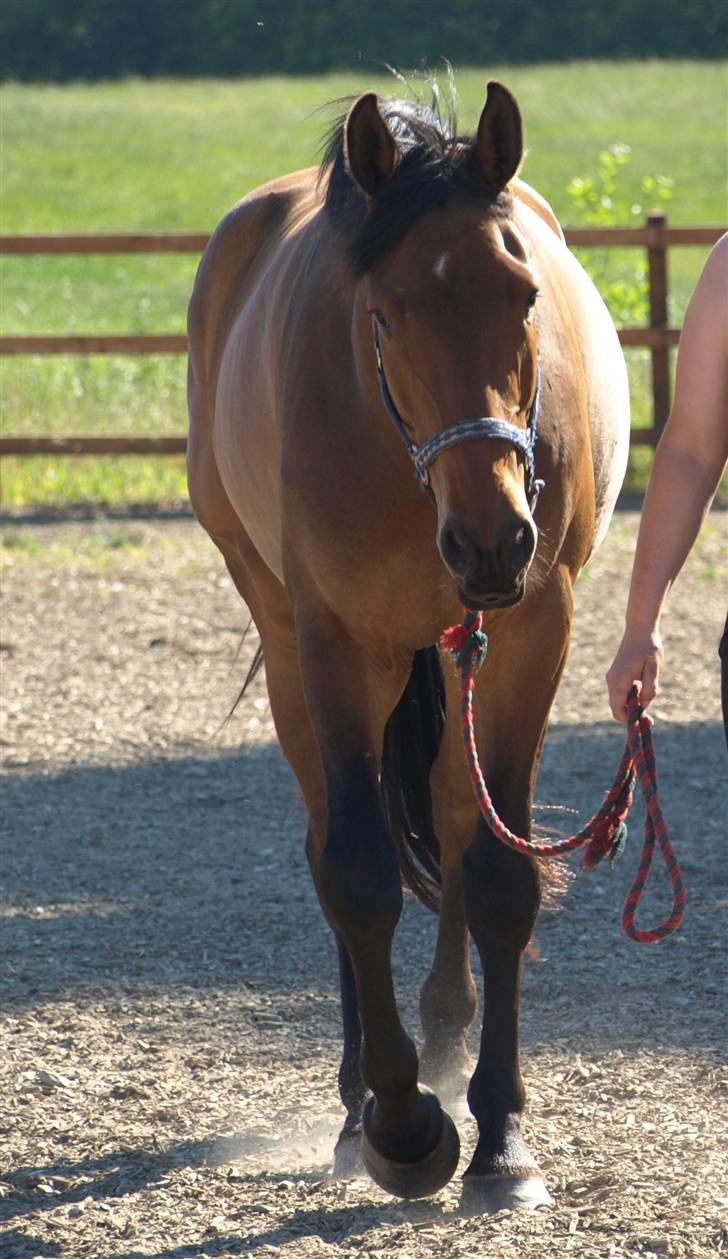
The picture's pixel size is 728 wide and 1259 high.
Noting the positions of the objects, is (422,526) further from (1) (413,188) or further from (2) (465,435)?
(1) (413,188)

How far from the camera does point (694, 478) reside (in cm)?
260

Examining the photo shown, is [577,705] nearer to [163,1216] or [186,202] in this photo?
[163,1216]

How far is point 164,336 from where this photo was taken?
10.1 m

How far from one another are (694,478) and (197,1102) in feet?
5.51

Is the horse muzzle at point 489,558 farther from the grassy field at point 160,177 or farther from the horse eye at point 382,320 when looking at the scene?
the grassy field at point 160,177

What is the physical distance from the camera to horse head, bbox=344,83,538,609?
2.31 m

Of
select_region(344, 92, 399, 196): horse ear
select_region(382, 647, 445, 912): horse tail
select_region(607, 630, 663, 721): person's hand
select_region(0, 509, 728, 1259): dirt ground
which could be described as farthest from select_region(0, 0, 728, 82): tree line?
select_region(607, 630, 663, 721): person's hand

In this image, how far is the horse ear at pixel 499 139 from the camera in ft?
8.30

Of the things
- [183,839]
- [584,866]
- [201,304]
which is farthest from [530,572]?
[183,839]

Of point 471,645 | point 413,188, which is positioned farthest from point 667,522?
point 413,188

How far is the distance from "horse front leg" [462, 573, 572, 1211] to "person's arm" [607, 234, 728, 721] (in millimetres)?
Result: 295

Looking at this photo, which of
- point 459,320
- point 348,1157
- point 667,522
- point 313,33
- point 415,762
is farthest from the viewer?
point 313,33

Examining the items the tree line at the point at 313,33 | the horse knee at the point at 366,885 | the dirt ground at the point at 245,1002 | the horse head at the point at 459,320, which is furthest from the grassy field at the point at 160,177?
the horse head at the point at 459,320

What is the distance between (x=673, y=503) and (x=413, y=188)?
0.67 m
